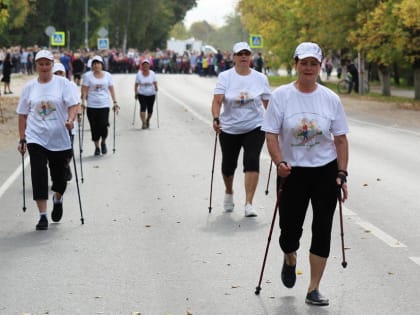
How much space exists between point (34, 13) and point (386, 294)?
70408mm

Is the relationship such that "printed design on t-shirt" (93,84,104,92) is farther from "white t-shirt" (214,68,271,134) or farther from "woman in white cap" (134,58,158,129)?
"white t-shirt" (214,68,271,134)

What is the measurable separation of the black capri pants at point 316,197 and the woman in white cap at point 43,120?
12.7 ft

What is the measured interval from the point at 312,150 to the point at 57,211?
4539 mm

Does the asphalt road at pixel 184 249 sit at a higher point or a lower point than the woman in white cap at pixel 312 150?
lower

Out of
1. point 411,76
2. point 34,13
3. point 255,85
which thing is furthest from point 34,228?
point 34,13

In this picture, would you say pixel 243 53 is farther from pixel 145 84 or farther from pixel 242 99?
pixel 145 84

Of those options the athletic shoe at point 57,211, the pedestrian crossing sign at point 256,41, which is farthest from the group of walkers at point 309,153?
the pedestrian crossing sign at point 256,41

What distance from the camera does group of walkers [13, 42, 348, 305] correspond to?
727cm

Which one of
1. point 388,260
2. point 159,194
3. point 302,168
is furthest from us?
point 159,194

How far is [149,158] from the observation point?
723 inches

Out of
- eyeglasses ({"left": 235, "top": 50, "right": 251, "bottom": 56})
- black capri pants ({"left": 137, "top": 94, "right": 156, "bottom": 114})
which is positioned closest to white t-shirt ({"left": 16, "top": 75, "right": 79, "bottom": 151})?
eyeglasses ({"left": 235, "top": 50, "right": 251, "bottom": 56})

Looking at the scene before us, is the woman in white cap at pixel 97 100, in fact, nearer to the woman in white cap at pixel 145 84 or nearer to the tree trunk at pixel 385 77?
the woman in white cap at pixel 145 84

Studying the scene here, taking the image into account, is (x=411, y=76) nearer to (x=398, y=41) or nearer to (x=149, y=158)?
(x=398, y=41)

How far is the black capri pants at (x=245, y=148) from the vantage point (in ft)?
38.0
